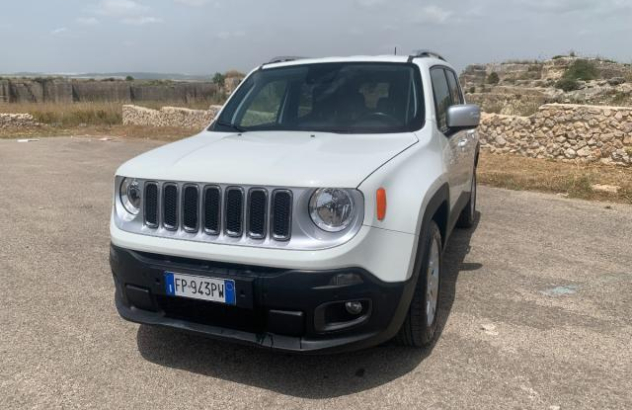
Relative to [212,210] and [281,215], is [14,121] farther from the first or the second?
[281,215]

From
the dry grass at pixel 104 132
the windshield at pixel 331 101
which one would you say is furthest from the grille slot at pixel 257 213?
the dry grass at pixel 104 132

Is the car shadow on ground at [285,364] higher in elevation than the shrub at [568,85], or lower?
lower

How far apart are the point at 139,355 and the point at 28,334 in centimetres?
89

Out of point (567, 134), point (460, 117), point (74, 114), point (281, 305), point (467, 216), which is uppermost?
point (460, 117)

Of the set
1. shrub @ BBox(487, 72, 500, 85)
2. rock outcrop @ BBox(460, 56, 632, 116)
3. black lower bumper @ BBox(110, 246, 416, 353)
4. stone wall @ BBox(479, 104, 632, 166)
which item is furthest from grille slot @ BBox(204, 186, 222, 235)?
shrub @ BBox(487, 72, 500, 85)

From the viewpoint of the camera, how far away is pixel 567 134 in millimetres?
10977

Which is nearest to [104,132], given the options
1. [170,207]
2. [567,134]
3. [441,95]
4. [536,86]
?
[567,134]

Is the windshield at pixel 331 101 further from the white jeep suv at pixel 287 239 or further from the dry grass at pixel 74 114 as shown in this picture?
the dry grass at pixel 74 114

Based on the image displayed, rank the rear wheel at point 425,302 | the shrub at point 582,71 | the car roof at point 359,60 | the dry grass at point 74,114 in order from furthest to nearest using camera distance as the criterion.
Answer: the shrub at point 582,71
the dry grass at point 74,114
the car roof at point 359,60
the rear wheel at point 425,302

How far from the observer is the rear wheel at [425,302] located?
3092 millimetres

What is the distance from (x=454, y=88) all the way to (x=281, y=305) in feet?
11.7

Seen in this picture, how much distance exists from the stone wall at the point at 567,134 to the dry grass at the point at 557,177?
0.31 metres

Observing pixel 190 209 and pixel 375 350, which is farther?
pixel 375 350

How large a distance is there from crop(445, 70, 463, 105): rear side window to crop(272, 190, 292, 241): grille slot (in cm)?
285
